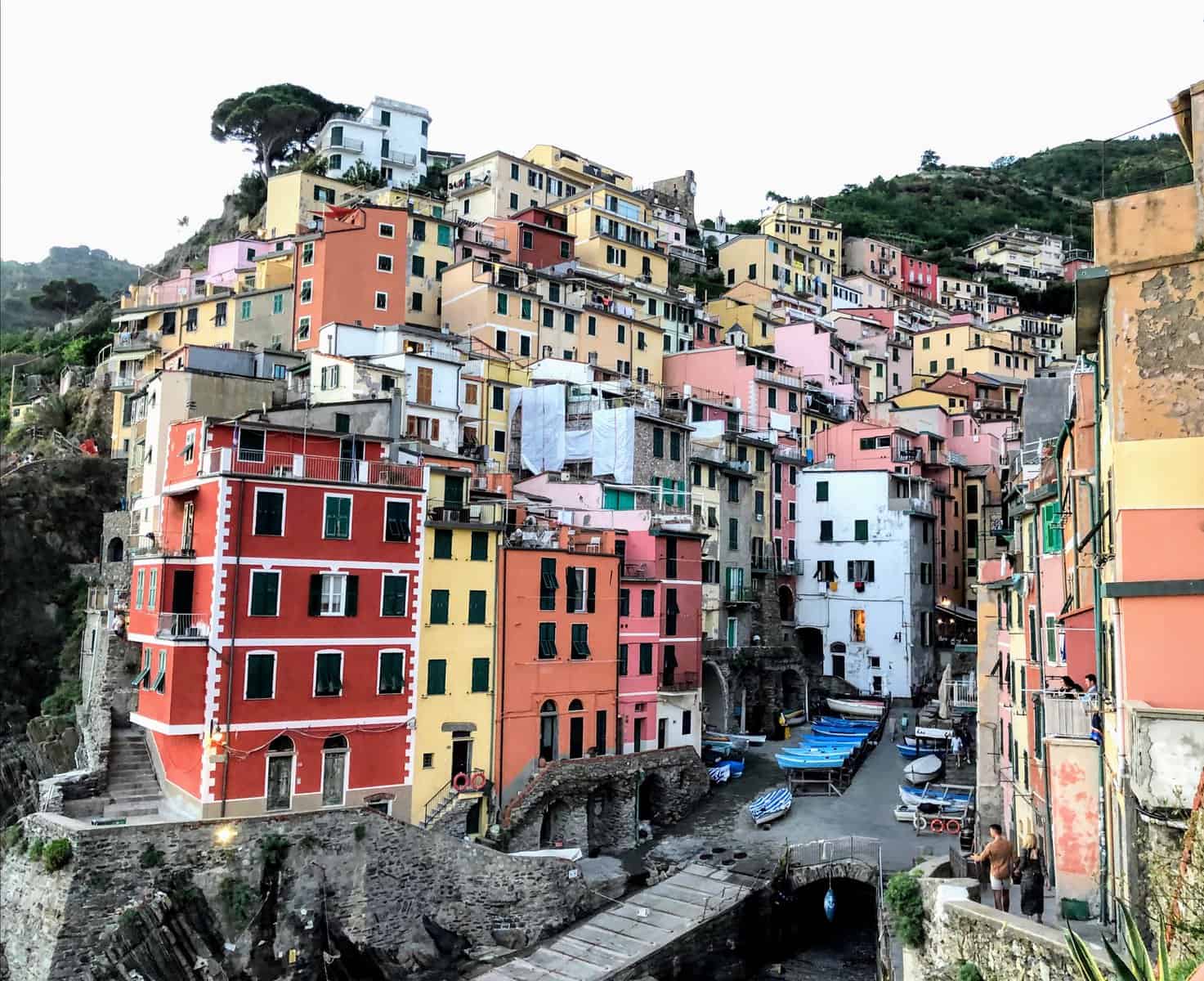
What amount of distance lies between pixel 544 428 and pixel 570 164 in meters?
47.6

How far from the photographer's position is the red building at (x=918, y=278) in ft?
387

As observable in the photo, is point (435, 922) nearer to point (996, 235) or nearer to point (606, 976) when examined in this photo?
point (606, 976)

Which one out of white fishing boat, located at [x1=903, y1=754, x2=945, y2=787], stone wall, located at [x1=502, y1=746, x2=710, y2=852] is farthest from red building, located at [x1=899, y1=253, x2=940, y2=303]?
stone wall, located at [x1=502, y1=746, x2=710, y2=852]

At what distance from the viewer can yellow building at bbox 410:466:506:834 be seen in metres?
36.5

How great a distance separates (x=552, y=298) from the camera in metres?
65.8

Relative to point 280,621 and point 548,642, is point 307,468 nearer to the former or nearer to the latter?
point 280,621

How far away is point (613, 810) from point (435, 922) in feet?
31.4

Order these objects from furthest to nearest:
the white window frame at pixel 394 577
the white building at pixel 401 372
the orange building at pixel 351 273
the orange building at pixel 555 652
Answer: the orange building at pixel 351 273
the white building at pixel 401 372
the orange building at pixel 555 652
the white window frame at pixel 394 577

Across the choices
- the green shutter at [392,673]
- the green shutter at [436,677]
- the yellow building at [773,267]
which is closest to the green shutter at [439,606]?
the green shutter at [436,677]

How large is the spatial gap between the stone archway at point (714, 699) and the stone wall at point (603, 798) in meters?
7.49

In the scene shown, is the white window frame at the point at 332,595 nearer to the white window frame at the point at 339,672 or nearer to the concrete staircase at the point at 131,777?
the white window frame at the point at 339,672

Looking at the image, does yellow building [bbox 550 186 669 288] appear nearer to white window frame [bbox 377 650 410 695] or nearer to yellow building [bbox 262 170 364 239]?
yellow building [bbox 262 170 364 239]

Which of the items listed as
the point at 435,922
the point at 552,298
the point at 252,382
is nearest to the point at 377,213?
the point at 552,298

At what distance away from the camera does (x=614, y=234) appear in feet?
267
